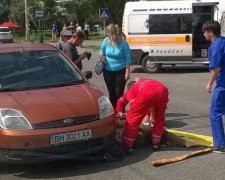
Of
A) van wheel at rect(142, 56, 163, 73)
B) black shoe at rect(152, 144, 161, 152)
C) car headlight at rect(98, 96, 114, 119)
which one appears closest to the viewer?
car headlight at rect(98, 96, 114, 119)

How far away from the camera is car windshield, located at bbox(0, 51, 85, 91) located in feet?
22.7

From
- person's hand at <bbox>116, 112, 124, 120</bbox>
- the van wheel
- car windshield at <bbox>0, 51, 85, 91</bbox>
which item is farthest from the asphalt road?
the van wheel

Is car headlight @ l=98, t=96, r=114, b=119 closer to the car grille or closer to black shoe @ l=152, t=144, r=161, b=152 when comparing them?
the car grille

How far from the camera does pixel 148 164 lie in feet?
21.2

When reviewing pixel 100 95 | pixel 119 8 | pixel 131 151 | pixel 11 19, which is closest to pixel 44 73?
pixel 100 95

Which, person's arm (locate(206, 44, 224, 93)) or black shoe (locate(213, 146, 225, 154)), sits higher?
person's arm (locate(206, 44, 224, 93))

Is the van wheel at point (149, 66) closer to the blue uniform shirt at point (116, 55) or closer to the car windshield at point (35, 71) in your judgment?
the blue uniform shirt at point (116, 55)

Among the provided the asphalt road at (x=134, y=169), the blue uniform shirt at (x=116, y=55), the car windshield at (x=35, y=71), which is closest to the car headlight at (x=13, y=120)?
the asphalt road at (x=134, y=169)

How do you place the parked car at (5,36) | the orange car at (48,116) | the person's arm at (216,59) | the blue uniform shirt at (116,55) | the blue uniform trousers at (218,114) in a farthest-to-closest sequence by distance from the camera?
the parked car at (5,36) < the blue uniform shirt at (116,55) < the blue uniform trousers at (218,114) < the person's arm at (216,59) < the orange car at (48,116)

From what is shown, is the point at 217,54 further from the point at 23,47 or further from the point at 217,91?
the point at 23,47

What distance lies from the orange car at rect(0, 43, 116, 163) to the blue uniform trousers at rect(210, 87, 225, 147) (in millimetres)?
1378

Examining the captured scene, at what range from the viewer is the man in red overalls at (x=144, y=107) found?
22.6 feet

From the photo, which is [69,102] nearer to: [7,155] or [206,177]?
[7,155]

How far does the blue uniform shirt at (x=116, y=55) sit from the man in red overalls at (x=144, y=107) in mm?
1684
